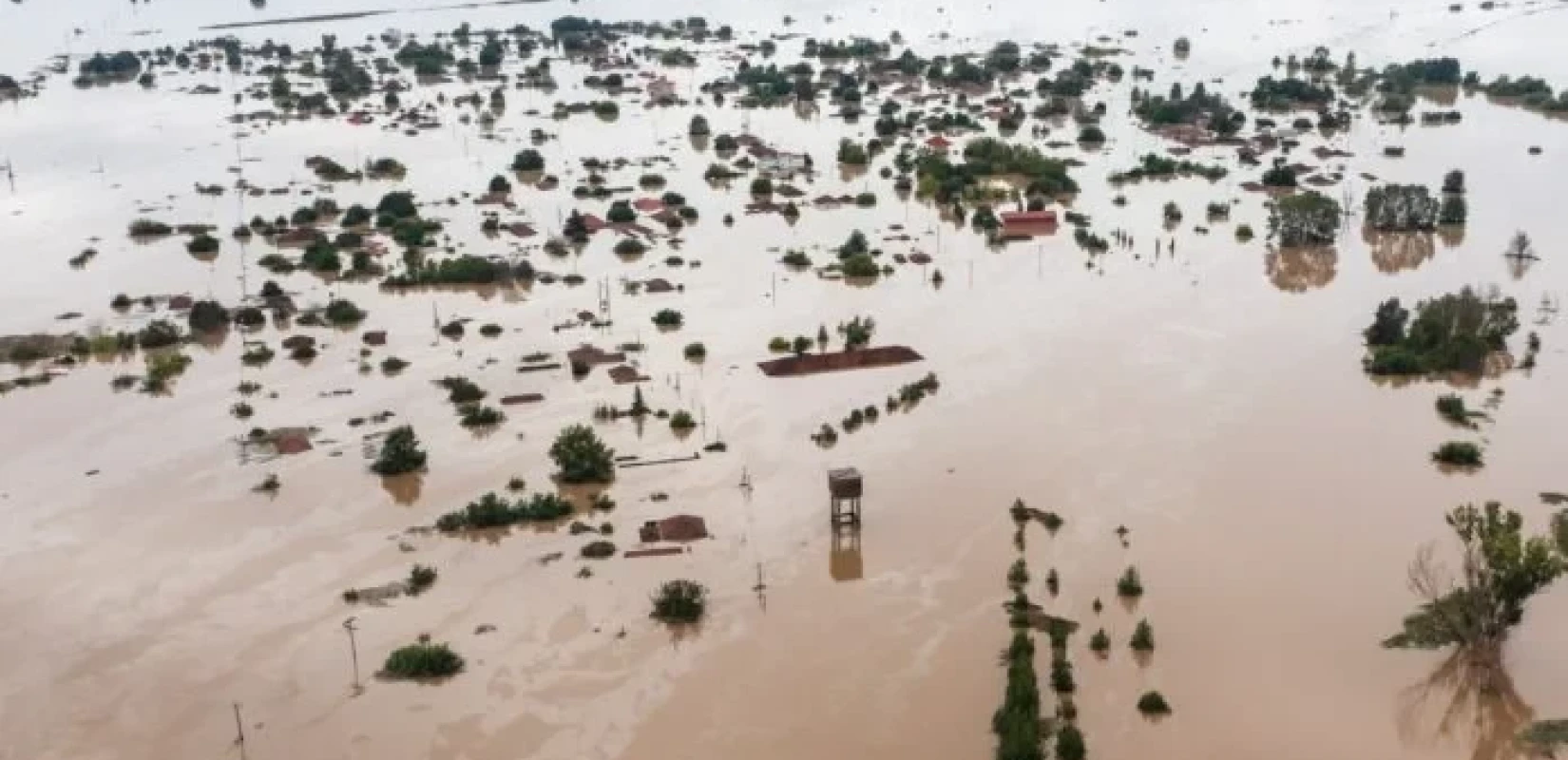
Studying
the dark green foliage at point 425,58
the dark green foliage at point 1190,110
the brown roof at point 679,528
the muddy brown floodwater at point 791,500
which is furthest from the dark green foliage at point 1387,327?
the dark green foliage at point 425,58

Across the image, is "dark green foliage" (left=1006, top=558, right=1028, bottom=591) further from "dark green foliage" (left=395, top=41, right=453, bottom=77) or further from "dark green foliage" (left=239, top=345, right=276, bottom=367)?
"dark green foliage" (left=395, top=41, right=453, bottom=77)

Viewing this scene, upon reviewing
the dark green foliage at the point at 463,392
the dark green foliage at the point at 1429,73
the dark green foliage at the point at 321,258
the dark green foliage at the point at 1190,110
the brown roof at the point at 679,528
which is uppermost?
the dark green foliage at the point at 1429,73

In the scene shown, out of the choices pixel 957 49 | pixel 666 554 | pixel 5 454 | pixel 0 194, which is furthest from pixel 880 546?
pixel 957 49

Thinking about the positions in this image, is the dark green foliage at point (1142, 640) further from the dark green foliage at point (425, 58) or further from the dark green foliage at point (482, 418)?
the dark green foliage at point (425, 58)

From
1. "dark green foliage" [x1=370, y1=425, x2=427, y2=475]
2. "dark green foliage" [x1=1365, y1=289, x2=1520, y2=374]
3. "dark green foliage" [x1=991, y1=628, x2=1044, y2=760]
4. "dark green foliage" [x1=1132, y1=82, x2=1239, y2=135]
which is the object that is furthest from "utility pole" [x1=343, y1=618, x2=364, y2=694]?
"dark green foliage" [x1=1132, y1=82, x2=1239, y2=135]

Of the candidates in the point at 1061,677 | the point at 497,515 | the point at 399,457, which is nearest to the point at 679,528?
the point at 497,515
